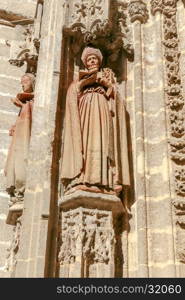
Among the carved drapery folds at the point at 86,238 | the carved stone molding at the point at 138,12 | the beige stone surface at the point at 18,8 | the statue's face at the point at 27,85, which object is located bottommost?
the carved drapery folds at the point at 86,238

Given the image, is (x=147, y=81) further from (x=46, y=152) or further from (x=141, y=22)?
(x=46, y=152)

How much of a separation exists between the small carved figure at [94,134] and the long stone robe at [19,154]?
2.32 ft

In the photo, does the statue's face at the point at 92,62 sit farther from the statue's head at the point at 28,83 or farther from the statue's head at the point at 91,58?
the statue's head at the point at 28,83

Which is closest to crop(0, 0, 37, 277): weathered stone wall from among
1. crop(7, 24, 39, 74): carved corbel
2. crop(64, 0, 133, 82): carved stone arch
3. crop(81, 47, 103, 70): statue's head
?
crop(7, 24, 39, 74): carved corbel

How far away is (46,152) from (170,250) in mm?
1305

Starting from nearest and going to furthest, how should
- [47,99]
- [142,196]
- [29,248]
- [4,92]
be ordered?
[29,248] → [142,196] → [47,99] → [4,92]

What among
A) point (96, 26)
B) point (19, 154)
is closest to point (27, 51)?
point (96, 26)

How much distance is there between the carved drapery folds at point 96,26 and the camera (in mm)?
4957

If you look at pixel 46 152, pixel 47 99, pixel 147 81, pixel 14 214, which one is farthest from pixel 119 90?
pixel 14 214

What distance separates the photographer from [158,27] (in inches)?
204

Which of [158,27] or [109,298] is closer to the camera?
[109,298]

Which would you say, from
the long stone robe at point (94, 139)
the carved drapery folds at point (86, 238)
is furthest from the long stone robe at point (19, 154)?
the carved drapery folds at point (86, 238)

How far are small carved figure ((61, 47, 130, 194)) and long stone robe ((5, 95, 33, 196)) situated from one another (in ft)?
2.32

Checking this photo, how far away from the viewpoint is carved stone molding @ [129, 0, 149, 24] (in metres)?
5.25
